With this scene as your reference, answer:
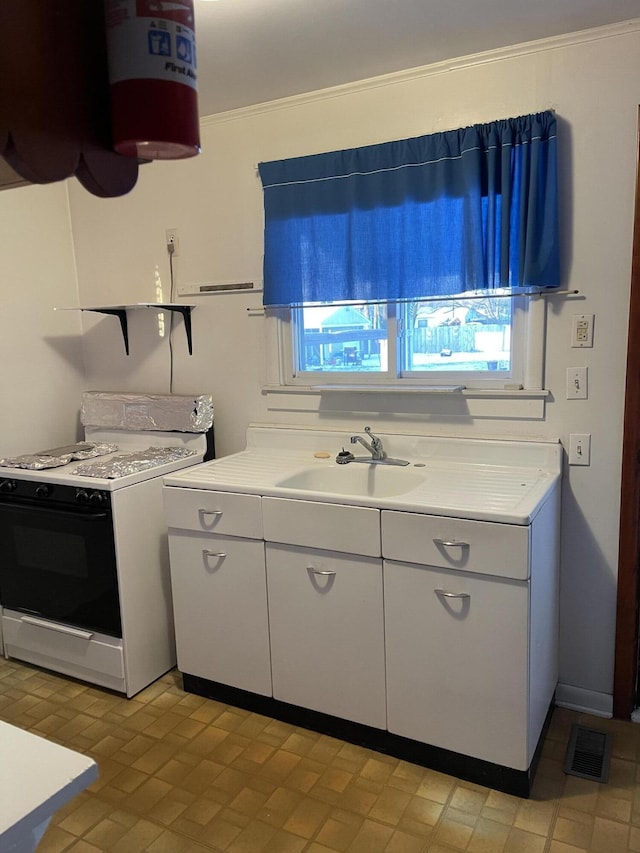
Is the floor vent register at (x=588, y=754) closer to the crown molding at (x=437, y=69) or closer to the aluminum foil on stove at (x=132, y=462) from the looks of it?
the aluminum foil on stove at (x=132, y=462)

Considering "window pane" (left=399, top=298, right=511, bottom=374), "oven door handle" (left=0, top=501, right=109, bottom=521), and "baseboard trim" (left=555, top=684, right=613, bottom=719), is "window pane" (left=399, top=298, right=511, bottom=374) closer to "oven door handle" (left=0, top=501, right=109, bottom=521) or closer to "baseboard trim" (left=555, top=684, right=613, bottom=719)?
"baseboard trim" (left=555, top=684, right=613, bottom=719)

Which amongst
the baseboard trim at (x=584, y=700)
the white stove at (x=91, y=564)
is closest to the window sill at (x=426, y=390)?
the white stove at (x=91, y=564)

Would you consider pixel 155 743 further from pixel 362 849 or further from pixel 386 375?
pixel 386 375

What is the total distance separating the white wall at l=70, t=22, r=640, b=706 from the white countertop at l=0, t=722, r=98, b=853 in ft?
6.56

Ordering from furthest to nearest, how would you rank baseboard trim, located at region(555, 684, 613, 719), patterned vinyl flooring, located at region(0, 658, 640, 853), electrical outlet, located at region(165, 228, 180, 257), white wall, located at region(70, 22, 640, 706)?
electrical outlet, located at region(165, 228, 180, 257), baseboard trim, located at region(555, 684, 613, 719), white wall, located at region(70, 22, 640, 706), patterned vinyl flooring, located at region(0, 658, 640, 853)

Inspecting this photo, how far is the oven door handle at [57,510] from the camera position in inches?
99.7

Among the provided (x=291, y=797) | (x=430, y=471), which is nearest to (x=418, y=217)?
(x=430, y=471)

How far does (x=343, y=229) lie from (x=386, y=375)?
0.63 metres

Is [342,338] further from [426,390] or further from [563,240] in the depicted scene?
[563,240]

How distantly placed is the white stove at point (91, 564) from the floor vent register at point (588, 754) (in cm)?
166

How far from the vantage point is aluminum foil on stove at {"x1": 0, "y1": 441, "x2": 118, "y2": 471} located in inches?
108

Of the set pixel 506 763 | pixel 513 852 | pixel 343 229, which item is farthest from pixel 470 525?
pixel 343 229

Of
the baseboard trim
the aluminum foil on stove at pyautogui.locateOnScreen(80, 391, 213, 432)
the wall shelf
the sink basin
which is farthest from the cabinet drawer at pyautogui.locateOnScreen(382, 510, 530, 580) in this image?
the wall shelf

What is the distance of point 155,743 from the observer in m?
2.35
